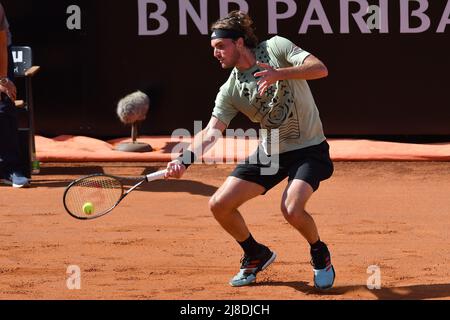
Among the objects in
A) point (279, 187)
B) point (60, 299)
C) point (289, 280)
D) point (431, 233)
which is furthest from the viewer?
point (279, 187)

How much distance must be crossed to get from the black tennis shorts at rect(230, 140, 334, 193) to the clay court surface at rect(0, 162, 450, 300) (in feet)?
2.03

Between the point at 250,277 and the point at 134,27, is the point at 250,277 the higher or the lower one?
the lower one

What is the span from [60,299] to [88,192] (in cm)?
95

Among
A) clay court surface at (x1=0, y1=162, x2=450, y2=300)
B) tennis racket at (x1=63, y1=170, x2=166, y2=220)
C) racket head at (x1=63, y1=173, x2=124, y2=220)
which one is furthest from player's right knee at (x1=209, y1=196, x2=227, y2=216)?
racket head at (x1=63, y1=173, x2=124, y2=220)

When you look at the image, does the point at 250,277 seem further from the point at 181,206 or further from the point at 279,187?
the point at 279,187

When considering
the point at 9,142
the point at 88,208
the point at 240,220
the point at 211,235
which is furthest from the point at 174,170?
the point at 9,142

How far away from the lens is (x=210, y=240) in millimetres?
7852

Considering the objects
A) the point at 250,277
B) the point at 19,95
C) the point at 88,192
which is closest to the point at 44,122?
the point at 19,95

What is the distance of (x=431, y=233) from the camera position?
798cm

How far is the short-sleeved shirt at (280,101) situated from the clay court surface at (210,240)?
841 millimetres

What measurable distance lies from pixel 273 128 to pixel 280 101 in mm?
164

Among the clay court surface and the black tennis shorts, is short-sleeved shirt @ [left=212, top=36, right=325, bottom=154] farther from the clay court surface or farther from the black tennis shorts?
the clay court surface

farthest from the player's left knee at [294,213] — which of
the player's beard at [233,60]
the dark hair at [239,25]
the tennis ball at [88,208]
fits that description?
the tennis ball at [88,208]

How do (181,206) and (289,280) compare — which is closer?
(289,280)
